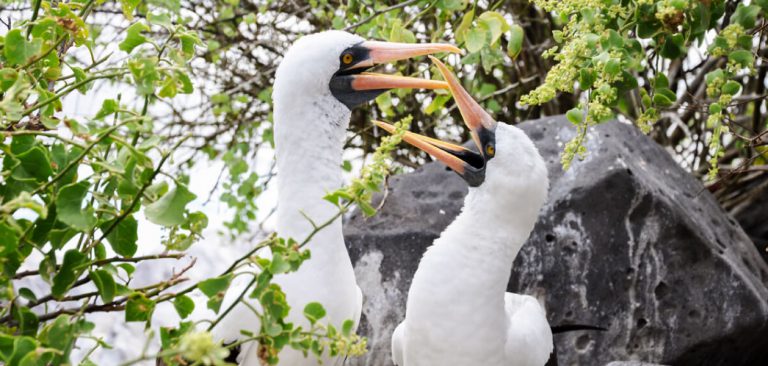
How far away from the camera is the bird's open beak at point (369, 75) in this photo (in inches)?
119

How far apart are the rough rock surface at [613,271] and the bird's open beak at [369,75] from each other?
3.53 feet

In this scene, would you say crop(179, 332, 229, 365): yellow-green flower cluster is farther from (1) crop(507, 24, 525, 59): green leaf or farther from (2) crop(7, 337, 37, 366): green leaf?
(1) crop(507, 24, 525, 59): green leaf

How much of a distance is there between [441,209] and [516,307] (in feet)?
2.95

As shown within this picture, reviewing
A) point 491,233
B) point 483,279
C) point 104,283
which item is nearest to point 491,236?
point 491,233

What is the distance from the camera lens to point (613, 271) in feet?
12.7

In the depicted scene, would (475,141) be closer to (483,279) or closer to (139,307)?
(483,279)

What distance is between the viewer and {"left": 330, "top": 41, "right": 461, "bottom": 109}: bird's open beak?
3014mm

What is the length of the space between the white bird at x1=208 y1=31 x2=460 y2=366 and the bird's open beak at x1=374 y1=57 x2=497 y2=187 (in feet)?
0.40

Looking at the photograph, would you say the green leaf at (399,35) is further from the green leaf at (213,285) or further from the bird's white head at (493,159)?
the green leaf at (213,285)

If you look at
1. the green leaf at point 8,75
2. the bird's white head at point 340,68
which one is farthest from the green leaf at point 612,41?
the green leaf at point 8,75

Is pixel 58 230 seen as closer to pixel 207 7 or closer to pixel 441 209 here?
pixel 441 209

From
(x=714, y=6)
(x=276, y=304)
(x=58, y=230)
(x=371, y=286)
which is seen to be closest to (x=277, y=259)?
(x=276, y=304)

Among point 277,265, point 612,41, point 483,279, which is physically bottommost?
point 277,265

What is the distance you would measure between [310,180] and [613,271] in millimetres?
1488
